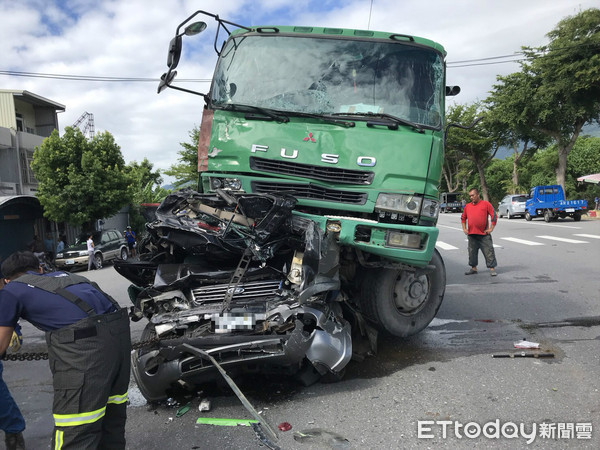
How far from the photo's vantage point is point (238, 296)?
3.71 meters

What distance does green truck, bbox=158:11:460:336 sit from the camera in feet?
13.5

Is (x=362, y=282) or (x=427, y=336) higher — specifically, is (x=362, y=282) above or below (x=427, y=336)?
above

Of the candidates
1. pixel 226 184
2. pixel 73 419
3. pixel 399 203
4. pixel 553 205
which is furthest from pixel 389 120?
pixel 553 205

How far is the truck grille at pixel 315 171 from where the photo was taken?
4.15 meters

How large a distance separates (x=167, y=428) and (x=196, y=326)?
0.73 metres

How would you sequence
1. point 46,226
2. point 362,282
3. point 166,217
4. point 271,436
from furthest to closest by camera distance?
point 46,226 → point 362,282 → point 166,217 → point 271,436

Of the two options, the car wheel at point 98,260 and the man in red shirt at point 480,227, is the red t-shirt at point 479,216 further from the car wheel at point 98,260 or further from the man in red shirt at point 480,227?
the car wheel at point 98,260

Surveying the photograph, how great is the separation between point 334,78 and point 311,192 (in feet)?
4.25

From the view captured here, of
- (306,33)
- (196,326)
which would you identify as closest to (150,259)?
(196,326)

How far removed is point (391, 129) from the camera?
427 cm

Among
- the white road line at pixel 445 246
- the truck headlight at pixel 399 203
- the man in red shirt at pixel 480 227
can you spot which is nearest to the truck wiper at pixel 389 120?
the truck headlight at pixel 399 203

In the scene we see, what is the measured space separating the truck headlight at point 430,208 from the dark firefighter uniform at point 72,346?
2.71 m

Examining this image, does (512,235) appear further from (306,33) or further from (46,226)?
(46,226)

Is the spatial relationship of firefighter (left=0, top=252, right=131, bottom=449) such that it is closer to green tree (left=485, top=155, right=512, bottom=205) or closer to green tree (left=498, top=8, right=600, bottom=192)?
green tree (left=498, top=8, right=600, bottom=192)
